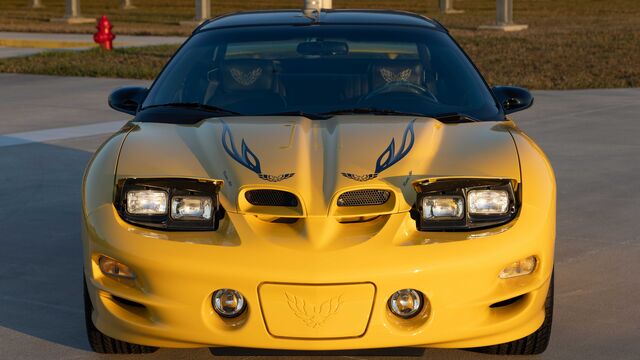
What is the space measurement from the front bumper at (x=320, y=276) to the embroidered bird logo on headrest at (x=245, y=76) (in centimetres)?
173

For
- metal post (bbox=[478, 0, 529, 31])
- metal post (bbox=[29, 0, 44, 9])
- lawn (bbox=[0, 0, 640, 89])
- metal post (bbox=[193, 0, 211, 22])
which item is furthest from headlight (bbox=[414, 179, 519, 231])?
metal post (bbox=[29, 0, 44, 9])

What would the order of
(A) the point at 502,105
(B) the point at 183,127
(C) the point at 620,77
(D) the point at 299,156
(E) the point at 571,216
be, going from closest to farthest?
(D) the point at 299,156 → (B) the point at 183,127 → (A) the point at 502,105 → (E) the point at 571,216 → (C) the point at 620,77

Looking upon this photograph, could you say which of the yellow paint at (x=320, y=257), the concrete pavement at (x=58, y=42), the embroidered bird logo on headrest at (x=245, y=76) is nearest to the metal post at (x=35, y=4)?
the concrete pavement at (x=58, y=42)

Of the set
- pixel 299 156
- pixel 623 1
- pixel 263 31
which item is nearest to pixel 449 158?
pixel 299 156

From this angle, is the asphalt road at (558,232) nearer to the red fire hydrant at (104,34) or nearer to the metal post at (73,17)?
the red fire hydrant at (104,34)

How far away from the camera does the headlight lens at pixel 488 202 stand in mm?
4582

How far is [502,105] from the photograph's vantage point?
597cm

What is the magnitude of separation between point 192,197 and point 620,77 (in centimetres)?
1438

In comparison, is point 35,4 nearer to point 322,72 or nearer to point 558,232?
point 558,232

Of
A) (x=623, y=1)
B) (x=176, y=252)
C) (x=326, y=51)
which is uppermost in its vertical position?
(x=326, y=51)

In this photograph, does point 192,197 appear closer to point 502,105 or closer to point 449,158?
point 449,158

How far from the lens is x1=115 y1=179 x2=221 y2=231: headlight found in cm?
452

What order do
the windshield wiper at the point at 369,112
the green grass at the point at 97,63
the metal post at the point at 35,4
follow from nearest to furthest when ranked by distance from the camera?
the windshield wiper at the point at 369,112
the green grass at the point at 97,63
the metal post at the point at 35,4

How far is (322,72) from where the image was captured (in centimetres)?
609
